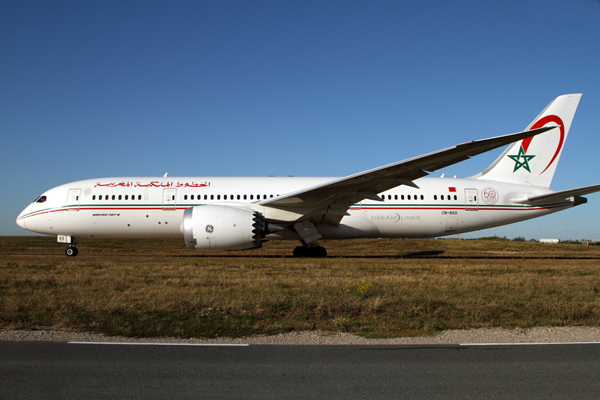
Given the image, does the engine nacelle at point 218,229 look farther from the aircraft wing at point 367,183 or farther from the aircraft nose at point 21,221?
the aircraft nose at point 21,221

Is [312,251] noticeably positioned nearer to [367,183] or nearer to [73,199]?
[367,183]

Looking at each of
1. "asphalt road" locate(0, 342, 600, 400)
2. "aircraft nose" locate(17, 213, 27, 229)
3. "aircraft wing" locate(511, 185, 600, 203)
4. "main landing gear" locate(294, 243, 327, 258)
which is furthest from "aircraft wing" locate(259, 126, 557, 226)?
"aircraft nose" locate(17, 213, 27, 229)

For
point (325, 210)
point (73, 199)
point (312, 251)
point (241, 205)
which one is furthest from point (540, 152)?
point (73, 199)

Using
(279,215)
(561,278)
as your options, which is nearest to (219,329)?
(561,278)

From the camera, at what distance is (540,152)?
1867cm

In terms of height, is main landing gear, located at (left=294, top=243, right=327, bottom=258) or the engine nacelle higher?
the engine nacelle

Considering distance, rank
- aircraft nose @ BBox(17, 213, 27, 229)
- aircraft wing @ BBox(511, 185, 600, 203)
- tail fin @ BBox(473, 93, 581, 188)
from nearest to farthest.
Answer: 1. aircraft wing @ BBox(511, 185, 600, 203)
2. tail fin @ BBox(473, 93, 581, 188)
3. aircraft nose @ BBox(17, 213, 27, 229)

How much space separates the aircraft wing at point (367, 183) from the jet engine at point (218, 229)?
150cm

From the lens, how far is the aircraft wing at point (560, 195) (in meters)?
15.5

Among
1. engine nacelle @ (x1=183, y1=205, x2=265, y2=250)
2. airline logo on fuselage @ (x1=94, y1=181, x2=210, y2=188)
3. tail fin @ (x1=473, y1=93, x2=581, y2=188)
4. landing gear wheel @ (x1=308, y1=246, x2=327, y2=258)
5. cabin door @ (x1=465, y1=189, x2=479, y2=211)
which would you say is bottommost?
landing gear wheel @ (x1=308, y1=246, x2=327, y2=258)

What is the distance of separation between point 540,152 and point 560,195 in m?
A: 2.49

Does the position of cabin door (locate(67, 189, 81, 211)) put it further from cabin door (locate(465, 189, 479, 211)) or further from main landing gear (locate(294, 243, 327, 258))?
cabin door (locate(465, 189, 479, 211))

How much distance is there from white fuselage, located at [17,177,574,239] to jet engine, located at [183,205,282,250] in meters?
2.39

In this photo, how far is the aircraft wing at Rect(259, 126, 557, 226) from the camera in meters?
11.4
